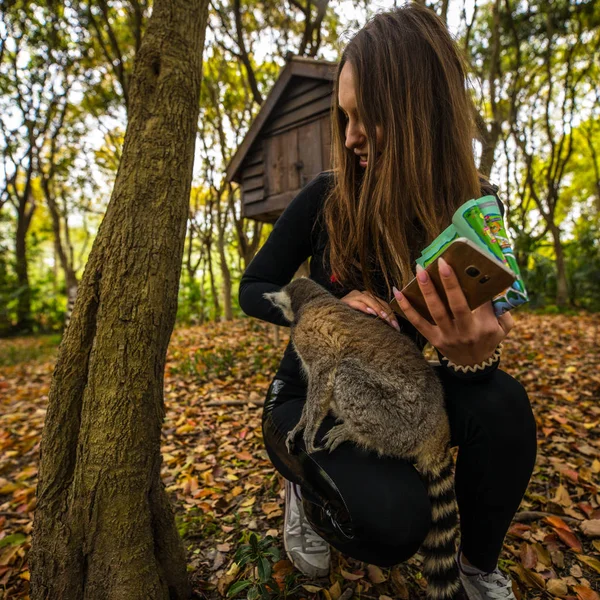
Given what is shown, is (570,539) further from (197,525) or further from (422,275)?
(197,525)

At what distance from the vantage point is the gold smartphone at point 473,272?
1.12 meters

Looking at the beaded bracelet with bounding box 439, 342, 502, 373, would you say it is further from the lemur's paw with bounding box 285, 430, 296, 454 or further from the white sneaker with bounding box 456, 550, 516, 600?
the white sneaker with bounding box 456, 550, 516, 600

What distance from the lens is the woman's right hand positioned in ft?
6.38

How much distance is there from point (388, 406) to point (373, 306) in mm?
511

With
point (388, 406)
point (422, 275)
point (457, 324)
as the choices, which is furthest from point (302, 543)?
point (422, 275)

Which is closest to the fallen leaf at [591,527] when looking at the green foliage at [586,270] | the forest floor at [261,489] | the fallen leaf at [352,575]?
the forest floor at [261,489]

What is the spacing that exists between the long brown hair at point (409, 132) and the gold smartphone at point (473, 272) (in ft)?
1.62

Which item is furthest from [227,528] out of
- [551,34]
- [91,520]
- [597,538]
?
[551,34]

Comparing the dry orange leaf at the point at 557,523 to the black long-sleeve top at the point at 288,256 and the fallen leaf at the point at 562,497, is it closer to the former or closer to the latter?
the fallen leaf at the point at 562,497

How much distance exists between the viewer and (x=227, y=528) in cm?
253

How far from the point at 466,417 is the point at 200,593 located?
1694 mm

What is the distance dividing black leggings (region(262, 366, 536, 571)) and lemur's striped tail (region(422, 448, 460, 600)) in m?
0.08

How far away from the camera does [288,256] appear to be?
7.86ft

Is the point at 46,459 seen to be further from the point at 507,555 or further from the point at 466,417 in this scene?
the point at 507,555
